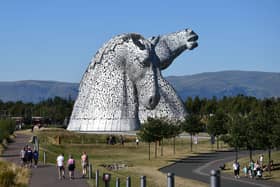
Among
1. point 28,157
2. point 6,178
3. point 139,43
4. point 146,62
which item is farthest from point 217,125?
point 6,178

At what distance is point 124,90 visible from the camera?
8919cm

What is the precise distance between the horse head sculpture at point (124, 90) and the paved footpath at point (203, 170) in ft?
95.2

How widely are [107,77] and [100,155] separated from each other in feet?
99.9

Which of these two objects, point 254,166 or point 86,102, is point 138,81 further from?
point 254,166

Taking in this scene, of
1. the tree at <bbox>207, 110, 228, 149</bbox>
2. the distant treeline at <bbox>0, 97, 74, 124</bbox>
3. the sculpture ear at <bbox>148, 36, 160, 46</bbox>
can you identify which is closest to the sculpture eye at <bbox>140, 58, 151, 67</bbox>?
the sculpture ear at <bbox>148, 36, 160, 46</bbox>

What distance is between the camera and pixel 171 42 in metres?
97.0

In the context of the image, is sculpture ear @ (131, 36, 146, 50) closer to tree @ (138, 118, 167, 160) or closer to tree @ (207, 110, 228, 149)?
tree @ (207, 110, 228, 149)

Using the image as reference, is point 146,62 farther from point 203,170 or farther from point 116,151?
point 203,170

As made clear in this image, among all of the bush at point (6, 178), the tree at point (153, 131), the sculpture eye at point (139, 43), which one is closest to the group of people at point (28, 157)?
the bush at point (6, 178)

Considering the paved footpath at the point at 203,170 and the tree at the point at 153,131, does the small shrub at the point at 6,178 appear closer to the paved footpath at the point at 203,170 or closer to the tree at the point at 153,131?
the paved footpath at the point at 203,170

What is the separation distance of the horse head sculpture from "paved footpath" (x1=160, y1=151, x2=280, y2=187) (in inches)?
1142

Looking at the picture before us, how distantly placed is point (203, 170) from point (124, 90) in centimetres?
4596

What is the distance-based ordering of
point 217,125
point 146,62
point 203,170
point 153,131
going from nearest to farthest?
point 203,170, point 153,131, point 217,125, point 146,62

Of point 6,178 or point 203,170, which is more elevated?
point 6,178
